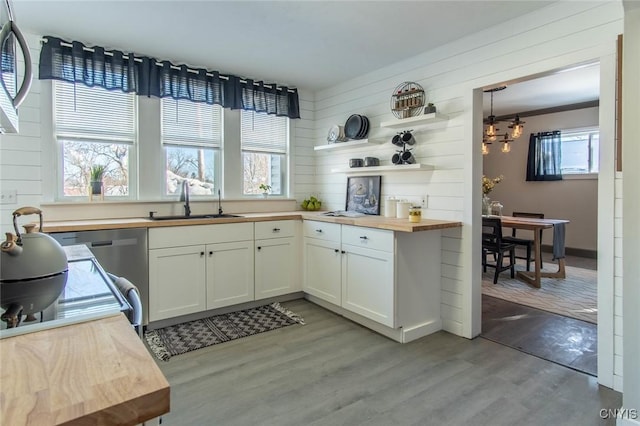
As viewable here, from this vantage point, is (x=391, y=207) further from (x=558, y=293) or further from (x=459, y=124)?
(x=558, y=293)

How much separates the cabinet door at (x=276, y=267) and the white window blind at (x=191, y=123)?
132cm

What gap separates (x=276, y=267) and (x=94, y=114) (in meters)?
2.25

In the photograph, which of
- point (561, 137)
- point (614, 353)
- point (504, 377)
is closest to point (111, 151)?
point (504, 377)

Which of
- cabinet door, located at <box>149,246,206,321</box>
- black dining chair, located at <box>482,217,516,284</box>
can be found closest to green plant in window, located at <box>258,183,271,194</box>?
cabinet door, located at <box>149,246,206,321</box>

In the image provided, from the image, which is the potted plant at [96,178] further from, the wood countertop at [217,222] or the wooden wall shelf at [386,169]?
the wooden wall shelf at [386,169]

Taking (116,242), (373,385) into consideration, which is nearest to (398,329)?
(373,385)

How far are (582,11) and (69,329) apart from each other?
3.14 m

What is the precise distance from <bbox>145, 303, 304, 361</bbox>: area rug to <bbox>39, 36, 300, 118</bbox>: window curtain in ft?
7.25

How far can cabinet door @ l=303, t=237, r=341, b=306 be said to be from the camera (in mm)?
3471

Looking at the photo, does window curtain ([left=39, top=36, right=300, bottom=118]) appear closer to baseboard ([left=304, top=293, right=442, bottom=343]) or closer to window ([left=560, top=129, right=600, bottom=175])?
baseboard ([left=304, top=293, right=442, bottom=343])

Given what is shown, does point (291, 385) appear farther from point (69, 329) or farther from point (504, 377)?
point (69, 329)

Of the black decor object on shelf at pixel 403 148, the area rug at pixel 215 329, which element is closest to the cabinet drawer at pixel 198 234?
the area rug at pixel 215 329

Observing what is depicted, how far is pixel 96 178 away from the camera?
338cm

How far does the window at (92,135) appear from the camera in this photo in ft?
10.6
